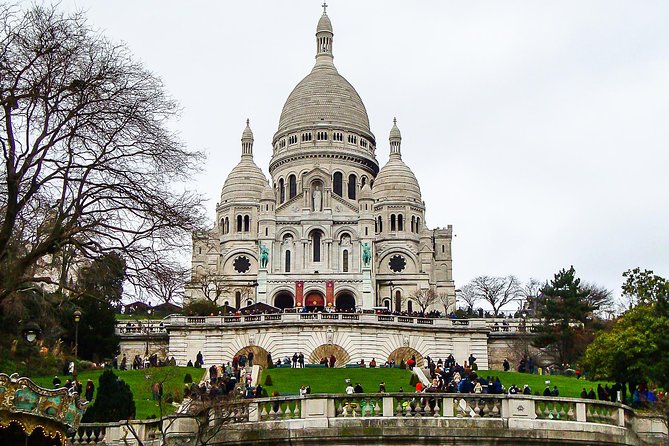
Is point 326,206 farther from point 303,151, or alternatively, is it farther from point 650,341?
point 650,341

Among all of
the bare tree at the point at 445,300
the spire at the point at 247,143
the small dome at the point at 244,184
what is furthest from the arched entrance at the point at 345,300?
the spire at the point at 247,143

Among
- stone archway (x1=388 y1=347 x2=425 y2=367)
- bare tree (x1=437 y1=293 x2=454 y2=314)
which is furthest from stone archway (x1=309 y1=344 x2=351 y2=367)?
bare tree (x1=437 y1=293 x2=454 y2=314)

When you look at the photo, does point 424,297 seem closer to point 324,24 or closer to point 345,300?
point 345,300

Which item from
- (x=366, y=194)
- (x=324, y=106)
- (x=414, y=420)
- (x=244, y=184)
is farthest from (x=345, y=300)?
(x=414, y=420)

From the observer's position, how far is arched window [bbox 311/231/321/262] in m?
99.4

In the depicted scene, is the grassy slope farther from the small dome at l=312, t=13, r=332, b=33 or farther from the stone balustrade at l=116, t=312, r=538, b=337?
the small dome at l=312, t=13, r=332, b=33

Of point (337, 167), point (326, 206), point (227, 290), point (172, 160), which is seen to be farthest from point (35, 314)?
point (337, 167)

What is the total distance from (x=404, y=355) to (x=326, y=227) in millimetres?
38824

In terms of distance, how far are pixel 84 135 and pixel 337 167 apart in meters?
86.6

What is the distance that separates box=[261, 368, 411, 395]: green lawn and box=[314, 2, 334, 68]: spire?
77390mm

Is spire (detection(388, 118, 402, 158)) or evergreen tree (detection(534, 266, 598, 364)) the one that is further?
spire (detection(388, 118, 402, 158))

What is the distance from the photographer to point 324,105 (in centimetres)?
11769

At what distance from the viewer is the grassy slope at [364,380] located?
45.8 metres

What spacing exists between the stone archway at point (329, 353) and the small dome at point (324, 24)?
75.2 metres
